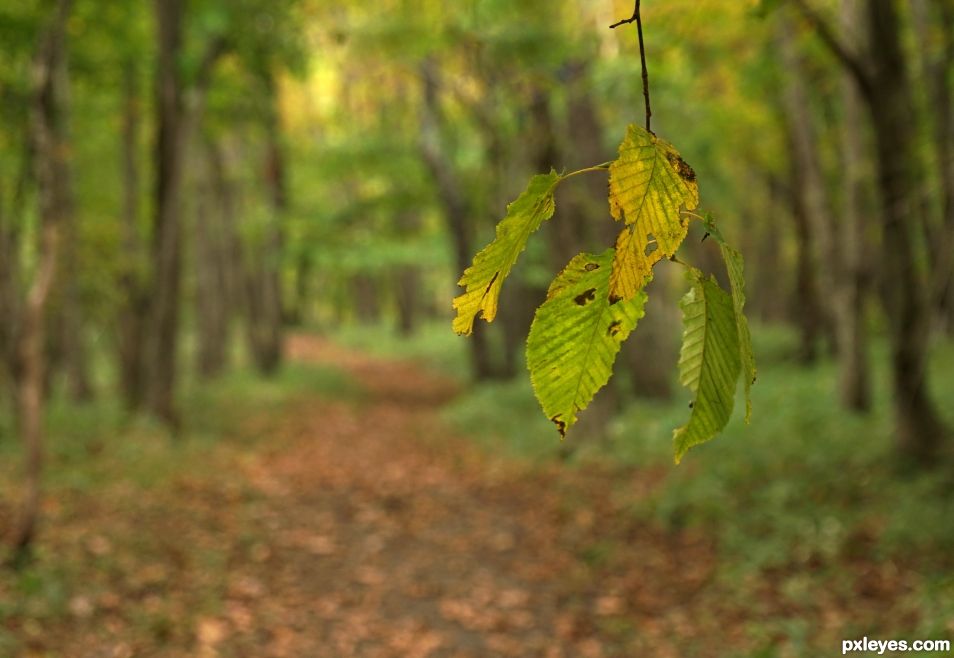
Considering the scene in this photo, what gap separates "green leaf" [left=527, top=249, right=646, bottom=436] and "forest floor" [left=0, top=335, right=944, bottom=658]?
4309 millimetres

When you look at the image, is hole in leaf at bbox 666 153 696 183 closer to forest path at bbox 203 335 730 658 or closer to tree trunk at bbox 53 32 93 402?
forest path at bbox 203 335 730 658

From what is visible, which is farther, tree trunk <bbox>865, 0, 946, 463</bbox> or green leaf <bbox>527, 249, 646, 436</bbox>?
tree trunk <bbox>865, 0, 946, 463</bbox>

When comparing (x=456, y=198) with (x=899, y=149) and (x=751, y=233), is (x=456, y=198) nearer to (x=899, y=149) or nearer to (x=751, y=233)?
(x=899, y=149)

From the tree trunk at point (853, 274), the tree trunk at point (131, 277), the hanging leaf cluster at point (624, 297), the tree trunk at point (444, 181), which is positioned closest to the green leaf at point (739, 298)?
the hanging leaf cluster at point (624, 297)

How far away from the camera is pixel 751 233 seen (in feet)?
76.9

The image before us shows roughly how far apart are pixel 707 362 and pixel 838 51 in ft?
16.1

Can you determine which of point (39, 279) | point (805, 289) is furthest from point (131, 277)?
point (805, 289)

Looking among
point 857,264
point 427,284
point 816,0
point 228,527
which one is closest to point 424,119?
point 816,0

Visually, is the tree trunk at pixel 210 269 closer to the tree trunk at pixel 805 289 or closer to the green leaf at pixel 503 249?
the tree trunk at pixel 805 289

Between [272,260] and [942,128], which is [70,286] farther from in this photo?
[942,128]

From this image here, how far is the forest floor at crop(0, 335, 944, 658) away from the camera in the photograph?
16.0 feet

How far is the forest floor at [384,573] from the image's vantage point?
4863mm

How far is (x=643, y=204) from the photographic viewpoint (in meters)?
0.91

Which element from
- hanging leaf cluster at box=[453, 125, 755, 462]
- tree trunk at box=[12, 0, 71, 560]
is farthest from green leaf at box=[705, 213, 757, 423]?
tree trunk at box=[12, 0, 71, 560]
